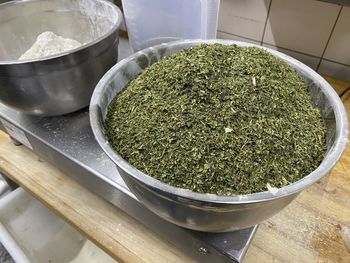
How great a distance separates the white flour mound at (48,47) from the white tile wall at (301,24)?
568mm

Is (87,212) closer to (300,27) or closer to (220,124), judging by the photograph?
(220,124)

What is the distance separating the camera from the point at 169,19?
26.9 inches

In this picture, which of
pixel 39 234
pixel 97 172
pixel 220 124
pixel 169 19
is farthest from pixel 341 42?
pixel 39 234

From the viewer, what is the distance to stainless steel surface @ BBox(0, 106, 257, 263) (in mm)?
429

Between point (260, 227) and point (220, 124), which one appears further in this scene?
point (260, 227)

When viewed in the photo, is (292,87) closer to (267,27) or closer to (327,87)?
(327,87)

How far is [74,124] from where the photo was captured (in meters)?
0.61

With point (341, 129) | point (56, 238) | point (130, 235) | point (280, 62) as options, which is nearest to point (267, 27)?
point (280, 62)

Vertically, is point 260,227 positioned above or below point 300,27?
below

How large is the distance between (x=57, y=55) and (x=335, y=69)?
764 millimetres

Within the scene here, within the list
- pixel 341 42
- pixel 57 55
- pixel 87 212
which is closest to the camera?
pixel 57 55

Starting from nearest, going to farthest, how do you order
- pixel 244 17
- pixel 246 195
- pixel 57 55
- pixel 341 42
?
1. pixel 246 195
2. pixel 57 55
3. pixel 341 42
4. pixel 244 17

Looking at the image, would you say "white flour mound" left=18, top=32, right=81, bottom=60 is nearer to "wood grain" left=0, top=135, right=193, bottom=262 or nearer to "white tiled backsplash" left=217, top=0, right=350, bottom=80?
"wood grain" left=0, top=135, right=193, bottom=262

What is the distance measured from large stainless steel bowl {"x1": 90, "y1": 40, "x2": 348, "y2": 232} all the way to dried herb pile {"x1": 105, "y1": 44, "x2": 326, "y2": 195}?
21 mm
